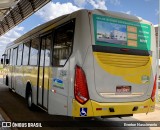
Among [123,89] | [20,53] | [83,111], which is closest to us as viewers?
[83,111]

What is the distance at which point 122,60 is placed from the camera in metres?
6.88

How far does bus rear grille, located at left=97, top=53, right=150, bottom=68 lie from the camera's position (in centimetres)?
660

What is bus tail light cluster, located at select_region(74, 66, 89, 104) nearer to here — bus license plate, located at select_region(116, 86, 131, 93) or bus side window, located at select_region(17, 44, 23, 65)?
bus license plate, located at select_region(116, 86, 131, 93)

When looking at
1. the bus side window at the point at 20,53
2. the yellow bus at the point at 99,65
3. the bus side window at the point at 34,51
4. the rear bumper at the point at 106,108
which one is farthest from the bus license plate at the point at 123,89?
the bus side window at the point at 20,53

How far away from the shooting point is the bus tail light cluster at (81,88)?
6.30m

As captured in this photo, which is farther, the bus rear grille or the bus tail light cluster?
the bus rear grille

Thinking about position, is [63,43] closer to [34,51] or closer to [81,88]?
[81,88]

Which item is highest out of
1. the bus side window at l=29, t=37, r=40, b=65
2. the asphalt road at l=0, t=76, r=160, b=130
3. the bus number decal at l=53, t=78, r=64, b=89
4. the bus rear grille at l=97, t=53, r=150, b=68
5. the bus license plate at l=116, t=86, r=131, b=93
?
the bus side window at l=29, t=37, r=40, b=65

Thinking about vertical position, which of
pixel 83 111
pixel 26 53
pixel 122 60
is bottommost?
pixel 83 111

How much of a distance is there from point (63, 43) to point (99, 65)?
123 centimetres

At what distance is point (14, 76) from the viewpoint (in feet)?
46.2

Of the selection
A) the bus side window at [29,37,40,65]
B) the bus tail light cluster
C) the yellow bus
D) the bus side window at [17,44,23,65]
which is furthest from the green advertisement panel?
the bus side window at [17,44,23,65]

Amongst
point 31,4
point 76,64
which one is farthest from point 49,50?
point 31,4

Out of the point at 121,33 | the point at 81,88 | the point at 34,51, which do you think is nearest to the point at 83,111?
the point at 81,88
